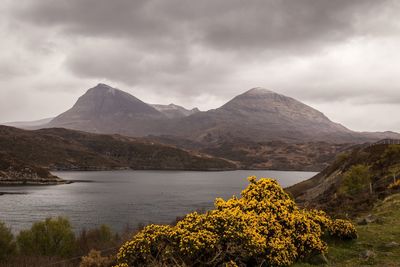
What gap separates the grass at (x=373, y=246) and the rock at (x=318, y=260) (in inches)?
14.3

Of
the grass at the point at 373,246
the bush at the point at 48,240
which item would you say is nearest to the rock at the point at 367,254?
the grass at the point at 373,246

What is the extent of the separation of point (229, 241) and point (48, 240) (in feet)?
170

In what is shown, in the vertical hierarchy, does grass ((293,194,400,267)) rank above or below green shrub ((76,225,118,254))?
above

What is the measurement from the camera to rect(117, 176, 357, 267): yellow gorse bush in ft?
62.9

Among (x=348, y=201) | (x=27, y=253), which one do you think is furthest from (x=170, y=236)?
(x=27, y=253)

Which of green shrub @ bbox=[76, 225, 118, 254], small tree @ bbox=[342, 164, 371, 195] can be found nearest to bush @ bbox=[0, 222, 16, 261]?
green shrub @ bbox=[76, 225, 118, 254]

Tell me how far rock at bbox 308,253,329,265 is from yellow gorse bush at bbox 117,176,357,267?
0.38 meters

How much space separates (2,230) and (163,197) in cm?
9939

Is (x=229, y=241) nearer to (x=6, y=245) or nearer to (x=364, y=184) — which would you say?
(x=6, y=245)

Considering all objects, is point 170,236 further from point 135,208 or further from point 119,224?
point 135,208

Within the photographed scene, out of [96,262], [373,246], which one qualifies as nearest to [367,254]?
[373,246]

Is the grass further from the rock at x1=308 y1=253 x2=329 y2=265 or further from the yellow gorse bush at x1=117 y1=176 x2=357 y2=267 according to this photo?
the yellow gorse bush at x1=117 y1=176 x2=357 y2=267

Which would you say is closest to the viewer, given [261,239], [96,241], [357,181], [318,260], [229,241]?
[229,241]

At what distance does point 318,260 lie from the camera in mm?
21906
